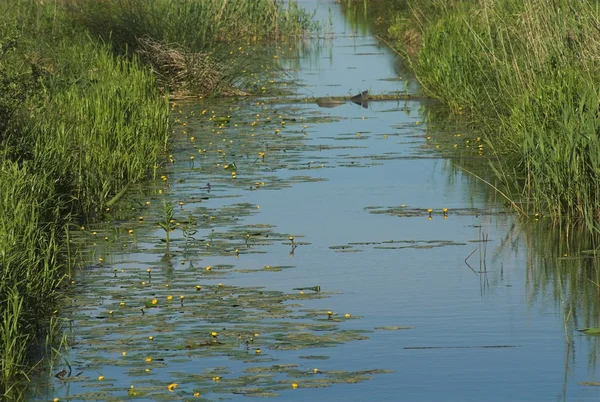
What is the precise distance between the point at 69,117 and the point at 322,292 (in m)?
5.31

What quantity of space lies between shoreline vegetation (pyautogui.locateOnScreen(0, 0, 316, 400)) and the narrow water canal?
31 cm

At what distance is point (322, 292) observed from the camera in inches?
368

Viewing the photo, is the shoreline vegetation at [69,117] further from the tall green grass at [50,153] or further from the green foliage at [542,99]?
the green foliage at [542,99]

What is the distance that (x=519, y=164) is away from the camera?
13180mm

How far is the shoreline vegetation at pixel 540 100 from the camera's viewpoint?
1155 cm

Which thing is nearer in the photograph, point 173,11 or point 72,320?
point 72,320

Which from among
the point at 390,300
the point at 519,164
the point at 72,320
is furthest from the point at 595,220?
the point at 72,320

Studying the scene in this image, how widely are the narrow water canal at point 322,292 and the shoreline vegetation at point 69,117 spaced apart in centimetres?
31

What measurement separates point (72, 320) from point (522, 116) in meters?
6.14

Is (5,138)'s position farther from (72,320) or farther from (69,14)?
(69,14)

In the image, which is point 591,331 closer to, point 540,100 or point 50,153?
point 540,100

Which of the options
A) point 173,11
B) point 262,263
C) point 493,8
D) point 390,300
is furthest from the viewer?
point 173,11

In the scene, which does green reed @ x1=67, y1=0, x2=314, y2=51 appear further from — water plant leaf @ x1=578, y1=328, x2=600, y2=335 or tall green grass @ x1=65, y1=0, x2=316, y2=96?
water plant leaf @ x1=578, y1=328, x2=600, y2=335

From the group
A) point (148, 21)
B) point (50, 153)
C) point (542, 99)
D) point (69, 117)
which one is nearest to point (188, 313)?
point (50, 153)
